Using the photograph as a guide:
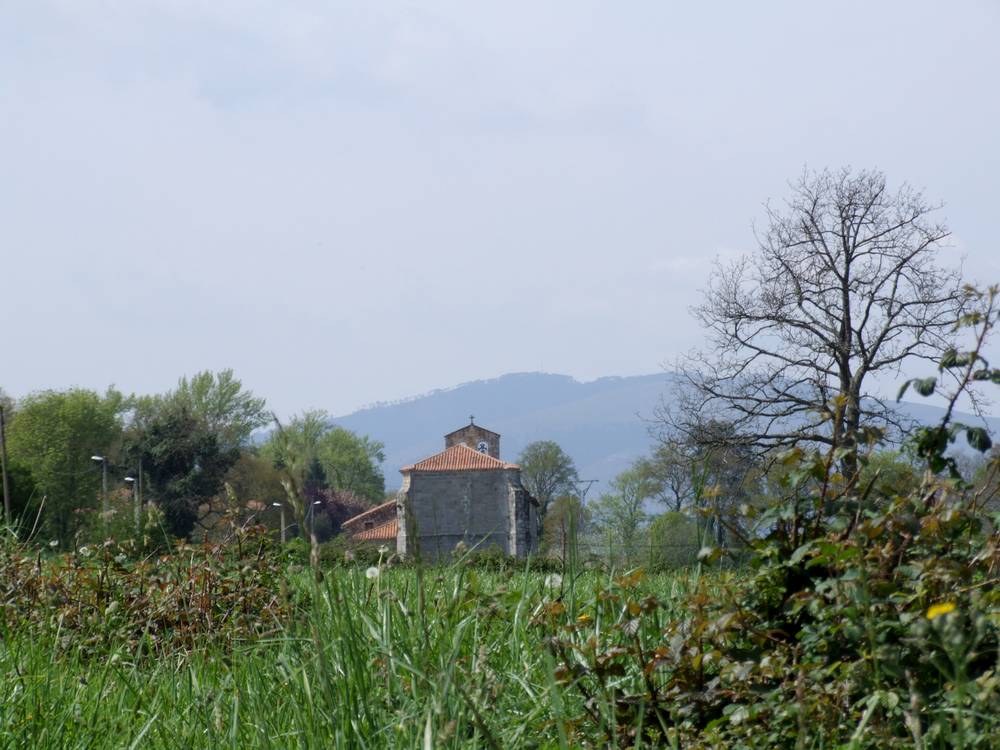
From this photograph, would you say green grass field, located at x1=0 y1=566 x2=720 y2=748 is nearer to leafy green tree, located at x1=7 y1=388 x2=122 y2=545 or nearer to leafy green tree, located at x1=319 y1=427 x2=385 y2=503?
leafy green tree, located at x1=7 y1=388 x2=122 y2=545

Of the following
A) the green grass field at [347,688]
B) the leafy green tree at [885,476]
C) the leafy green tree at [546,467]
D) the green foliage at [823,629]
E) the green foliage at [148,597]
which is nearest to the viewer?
the green foliage at [823,629]

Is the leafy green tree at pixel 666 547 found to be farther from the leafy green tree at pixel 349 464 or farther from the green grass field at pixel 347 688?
the leafy green tree at pixel 349 464

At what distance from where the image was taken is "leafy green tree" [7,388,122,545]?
173 ft

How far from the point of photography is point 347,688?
275cm

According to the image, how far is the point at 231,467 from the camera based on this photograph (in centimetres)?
5734

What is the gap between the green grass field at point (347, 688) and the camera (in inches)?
107

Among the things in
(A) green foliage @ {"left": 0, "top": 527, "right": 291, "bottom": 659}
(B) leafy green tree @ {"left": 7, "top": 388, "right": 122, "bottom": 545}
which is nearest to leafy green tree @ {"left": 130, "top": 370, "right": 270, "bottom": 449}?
(B) leafy green tree @ {"left": 7, "top": 388, "right": 122, "bottom": 545}

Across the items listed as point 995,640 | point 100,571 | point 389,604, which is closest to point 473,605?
point 389,604

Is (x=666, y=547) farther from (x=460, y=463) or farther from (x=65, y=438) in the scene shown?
(x=460, y=463)

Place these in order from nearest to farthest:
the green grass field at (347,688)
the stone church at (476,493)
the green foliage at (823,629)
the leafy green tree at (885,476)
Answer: the green foliage at (823,629) < the green grass field at (347,688) < the leafy green tree at (885,476) < the stone church at (476,493)

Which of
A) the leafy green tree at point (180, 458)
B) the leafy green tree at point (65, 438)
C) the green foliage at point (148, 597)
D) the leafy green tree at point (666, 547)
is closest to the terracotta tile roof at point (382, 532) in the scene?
the leafy green tree at point (180, 458)

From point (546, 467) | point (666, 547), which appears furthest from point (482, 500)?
point (666, 547)

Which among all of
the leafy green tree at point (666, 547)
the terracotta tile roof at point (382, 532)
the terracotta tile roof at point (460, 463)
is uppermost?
the terracotta tile roof at point (460, 463)

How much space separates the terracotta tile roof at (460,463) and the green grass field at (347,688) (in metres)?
57.0
